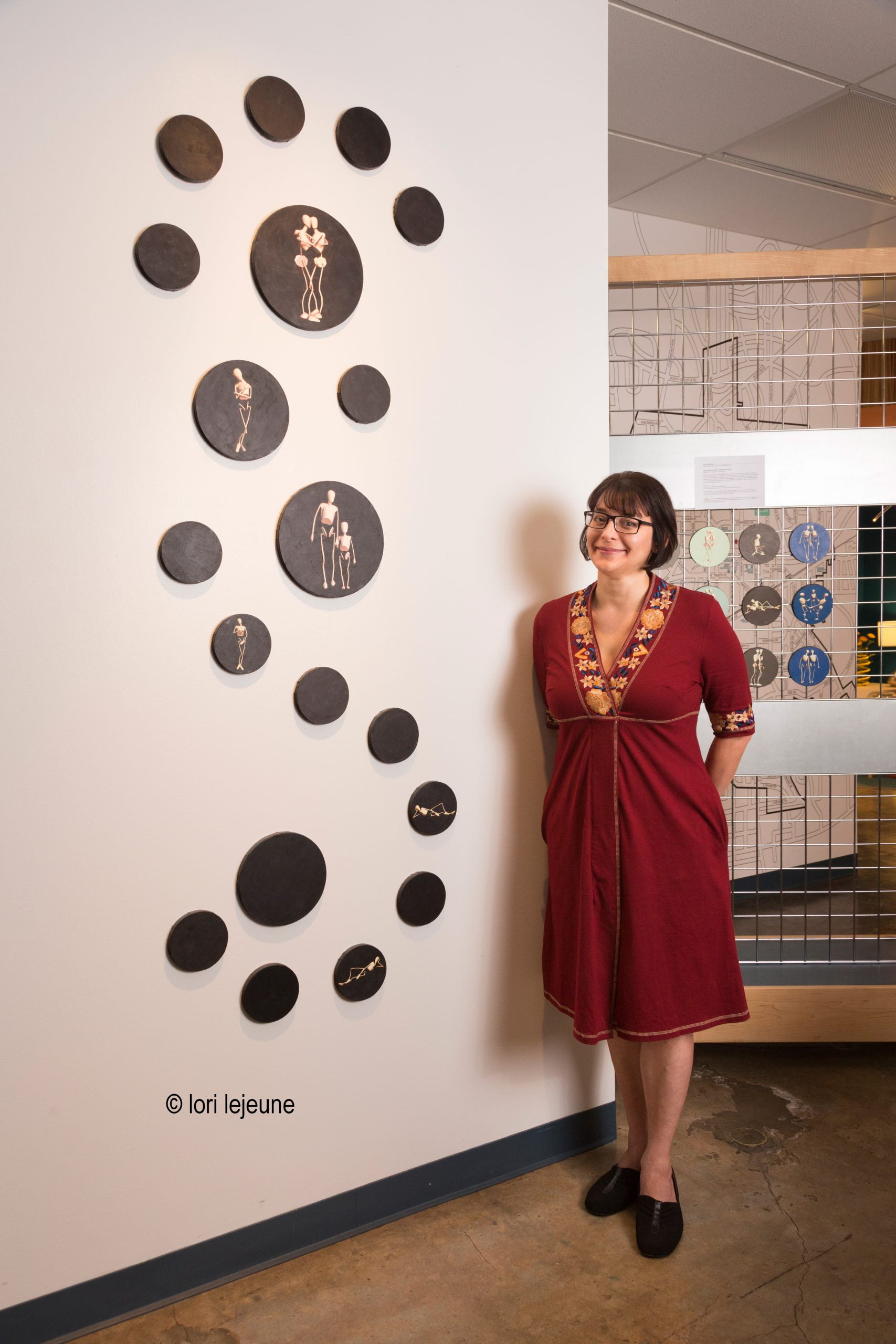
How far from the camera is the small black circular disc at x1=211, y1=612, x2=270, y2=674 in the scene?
1711 mm

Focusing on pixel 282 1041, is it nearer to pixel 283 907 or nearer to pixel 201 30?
pixel 283 907

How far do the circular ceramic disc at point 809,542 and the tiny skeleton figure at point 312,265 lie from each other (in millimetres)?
1492

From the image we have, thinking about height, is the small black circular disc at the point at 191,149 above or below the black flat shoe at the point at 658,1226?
above

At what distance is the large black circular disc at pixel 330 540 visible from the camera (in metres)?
1.78

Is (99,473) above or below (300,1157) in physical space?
above

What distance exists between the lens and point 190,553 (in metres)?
1.68

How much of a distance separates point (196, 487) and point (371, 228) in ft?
2.23

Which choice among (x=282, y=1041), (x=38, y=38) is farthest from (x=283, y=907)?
(x=38, y=38)

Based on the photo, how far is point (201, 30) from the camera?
165cm

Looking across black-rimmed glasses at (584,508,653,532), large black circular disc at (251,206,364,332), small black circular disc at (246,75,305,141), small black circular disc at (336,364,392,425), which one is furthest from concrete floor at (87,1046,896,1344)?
small black circular disc at (246,75,305,141)

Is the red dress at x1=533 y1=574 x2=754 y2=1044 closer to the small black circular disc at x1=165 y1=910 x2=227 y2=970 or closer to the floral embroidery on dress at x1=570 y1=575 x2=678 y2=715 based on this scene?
the floral embroidery on dress at x1=570 y1=575 x2=678 y2=715

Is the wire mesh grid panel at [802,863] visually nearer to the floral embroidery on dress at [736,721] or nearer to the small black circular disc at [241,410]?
the floral embroidery on dress at [736,721]

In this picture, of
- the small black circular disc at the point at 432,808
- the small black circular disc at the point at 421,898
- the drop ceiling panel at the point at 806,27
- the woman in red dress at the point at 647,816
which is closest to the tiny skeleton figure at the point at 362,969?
the small black circular disc at the point at 421,898

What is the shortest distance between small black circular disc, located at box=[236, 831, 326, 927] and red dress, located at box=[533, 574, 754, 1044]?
57cm
